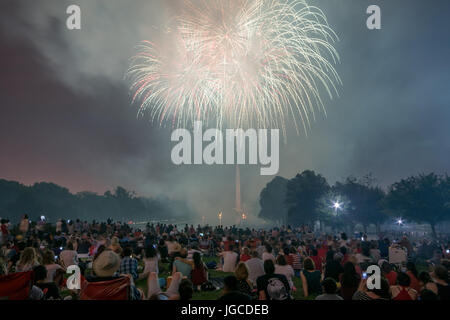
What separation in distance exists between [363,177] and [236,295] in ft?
239

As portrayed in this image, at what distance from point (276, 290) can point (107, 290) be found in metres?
3.94

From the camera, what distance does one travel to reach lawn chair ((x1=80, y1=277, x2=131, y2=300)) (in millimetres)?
4734

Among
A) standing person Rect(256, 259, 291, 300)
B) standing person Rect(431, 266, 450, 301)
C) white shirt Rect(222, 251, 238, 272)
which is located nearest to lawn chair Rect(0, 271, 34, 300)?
standing person Rect(256, 259, 291, 300)

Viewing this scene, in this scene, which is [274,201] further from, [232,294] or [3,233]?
[232,294]

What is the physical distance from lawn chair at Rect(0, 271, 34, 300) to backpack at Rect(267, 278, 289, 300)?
5358mm

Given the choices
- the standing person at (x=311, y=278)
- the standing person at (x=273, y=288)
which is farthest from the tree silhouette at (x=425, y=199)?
the standing person at (x=273, y=288)

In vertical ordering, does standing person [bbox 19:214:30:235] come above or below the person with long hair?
below

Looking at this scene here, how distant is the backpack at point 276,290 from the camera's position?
21.8 feet

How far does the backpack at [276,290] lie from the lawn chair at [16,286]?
17.6ft

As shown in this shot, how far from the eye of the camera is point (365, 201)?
205ft

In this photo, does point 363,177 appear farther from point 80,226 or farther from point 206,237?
point 80,226

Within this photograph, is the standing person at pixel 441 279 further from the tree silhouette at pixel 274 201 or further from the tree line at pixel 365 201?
the tree silhouette at pixel 274 201

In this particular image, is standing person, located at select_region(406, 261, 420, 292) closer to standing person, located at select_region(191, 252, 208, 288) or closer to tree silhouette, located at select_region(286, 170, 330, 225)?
standing person, located at select_region(191, 252, 208, 288)
